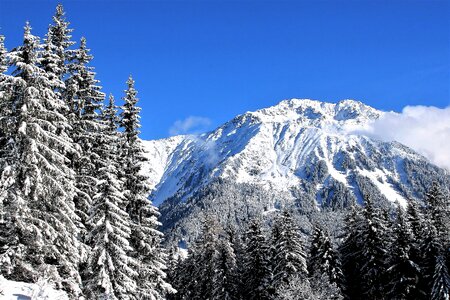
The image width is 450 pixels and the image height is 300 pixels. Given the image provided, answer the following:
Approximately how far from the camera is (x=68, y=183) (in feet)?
85.1

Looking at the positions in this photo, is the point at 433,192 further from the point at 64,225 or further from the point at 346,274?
the point at 64,225

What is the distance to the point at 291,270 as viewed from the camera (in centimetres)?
5025

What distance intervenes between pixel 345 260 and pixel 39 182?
43854 mm

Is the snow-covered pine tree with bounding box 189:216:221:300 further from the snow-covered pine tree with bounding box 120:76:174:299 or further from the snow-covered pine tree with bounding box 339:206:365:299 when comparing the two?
the snow-covered pine tree with bounding box 120:76:174:299

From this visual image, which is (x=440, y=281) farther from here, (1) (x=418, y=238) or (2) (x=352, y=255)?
(2) (x=352, y=255)

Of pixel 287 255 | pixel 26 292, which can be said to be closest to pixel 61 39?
pixel 26 292

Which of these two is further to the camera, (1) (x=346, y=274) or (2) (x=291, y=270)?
(1) (x=346, y=274)

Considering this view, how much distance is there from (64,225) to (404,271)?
3631 centimetres

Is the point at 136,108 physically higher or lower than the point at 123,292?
higher

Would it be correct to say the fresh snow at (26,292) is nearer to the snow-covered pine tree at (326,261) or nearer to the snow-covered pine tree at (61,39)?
the snow-covered pine tree at (61,39)

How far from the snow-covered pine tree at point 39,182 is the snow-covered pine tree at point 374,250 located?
34459 millimetres

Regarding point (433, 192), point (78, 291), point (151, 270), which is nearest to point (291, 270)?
point (433, 192)

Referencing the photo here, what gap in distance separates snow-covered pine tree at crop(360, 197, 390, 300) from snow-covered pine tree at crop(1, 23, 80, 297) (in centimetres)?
3446

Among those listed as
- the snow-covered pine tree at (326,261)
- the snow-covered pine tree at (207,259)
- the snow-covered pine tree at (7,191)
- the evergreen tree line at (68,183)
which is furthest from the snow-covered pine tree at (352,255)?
the snow-covered pine tree at (7,191)
